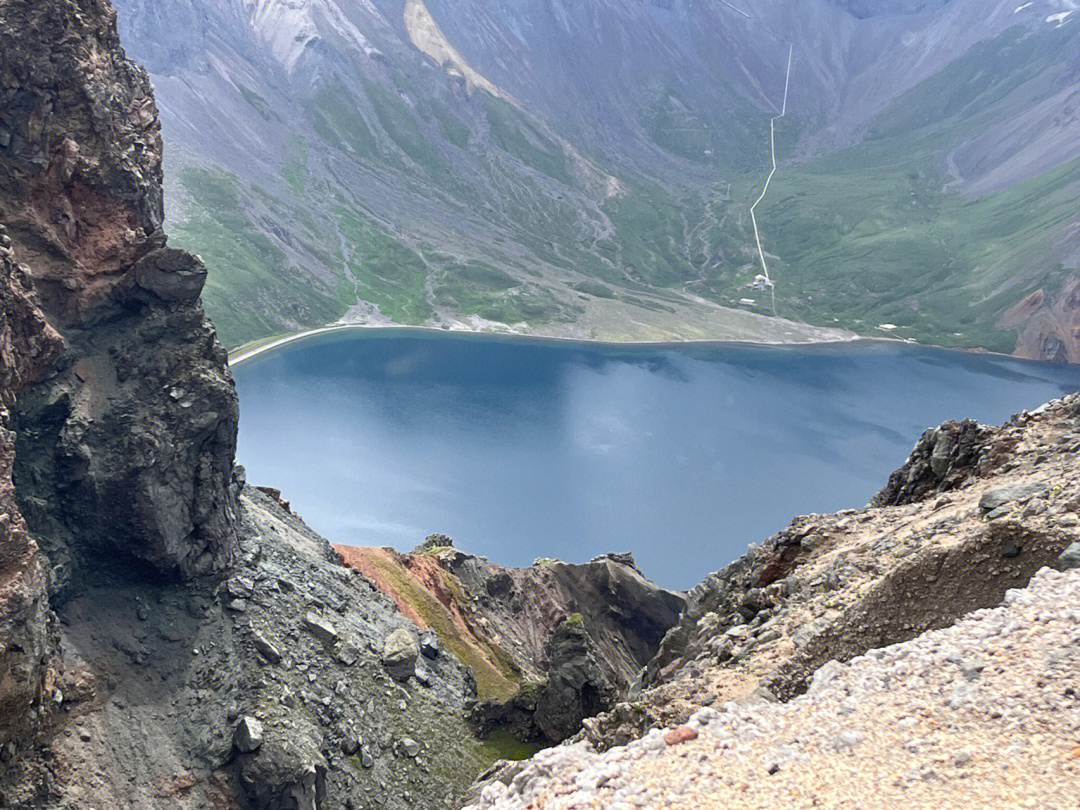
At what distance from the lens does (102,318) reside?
41.5 metres

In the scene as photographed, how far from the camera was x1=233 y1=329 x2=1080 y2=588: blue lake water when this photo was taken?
11512cm

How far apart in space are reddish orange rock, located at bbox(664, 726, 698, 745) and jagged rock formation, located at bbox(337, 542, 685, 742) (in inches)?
1319

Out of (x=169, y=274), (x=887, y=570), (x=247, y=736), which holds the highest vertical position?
(x=169, y=274)

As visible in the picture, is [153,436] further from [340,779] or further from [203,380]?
[340,779]

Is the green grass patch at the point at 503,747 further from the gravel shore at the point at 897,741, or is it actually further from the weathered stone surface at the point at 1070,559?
the weathered stone surface at the point at 1070,559

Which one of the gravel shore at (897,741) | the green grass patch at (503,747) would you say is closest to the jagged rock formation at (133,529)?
the green grass patch at (503,747)

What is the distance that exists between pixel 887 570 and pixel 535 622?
172ft

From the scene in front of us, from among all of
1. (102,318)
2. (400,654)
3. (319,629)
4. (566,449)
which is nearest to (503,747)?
(400,654)

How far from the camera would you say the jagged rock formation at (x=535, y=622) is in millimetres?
50031

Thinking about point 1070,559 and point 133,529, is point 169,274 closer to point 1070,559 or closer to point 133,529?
point 133,529

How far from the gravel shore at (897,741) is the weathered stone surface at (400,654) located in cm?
3207

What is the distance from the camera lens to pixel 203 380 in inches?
1713

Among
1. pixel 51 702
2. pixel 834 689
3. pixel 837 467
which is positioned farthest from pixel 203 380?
pixel 837 467

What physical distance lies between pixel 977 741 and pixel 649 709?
8.40 metres
